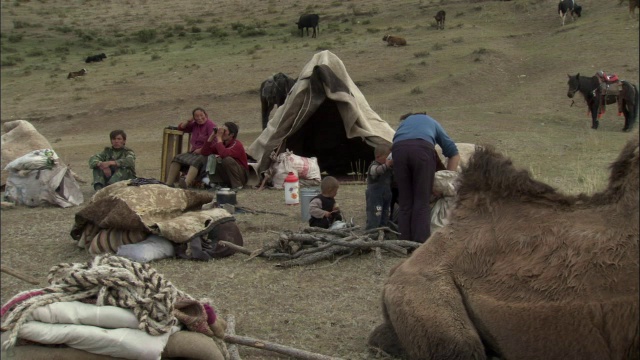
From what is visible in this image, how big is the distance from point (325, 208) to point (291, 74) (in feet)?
63.9

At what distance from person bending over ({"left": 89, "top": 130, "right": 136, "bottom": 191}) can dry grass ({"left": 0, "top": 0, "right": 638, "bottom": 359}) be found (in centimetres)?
77

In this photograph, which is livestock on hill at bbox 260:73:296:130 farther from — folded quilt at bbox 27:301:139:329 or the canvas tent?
folded quilt at bbox 27:301:139:329

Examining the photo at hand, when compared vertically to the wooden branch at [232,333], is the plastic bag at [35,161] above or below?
above

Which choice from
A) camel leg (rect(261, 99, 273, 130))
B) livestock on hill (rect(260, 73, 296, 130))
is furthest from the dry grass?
livestock on hill (rect(260, 73, 296, 130))

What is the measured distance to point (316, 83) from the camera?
12141 millimetres

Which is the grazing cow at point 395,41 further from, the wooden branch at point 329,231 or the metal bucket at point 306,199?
the wooden branch at point 329,231

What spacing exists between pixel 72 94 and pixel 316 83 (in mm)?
17838

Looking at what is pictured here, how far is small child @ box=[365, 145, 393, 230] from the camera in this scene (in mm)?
7820

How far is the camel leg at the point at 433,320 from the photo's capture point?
12.8ft

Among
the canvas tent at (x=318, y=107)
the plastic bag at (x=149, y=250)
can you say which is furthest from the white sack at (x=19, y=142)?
the plastic bag at (x=149, y=250)

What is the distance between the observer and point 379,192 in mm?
7887

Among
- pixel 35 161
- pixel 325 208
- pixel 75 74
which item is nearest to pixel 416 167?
pixel 325 208

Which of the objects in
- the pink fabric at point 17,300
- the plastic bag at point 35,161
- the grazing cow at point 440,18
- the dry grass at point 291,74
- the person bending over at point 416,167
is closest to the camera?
the pink fabric at point 17,300

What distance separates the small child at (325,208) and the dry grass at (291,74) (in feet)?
2.37
